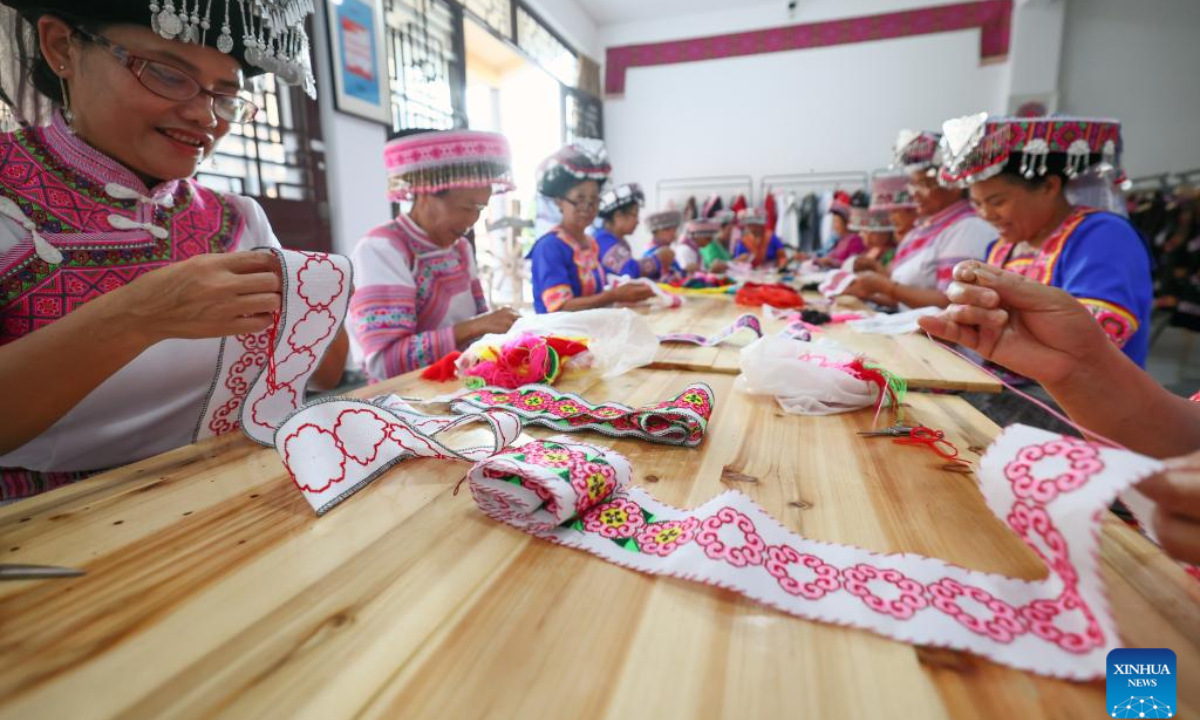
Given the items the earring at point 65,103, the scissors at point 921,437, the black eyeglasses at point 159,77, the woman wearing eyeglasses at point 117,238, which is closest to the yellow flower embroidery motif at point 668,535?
the scissors at point 921,437

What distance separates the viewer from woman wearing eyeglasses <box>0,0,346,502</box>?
83 centimetres

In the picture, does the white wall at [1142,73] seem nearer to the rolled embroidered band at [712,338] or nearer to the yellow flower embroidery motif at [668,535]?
the rolled embroidered band at [712,338]

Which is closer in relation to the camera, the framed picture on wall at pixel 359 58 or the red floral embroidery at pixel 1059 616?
the red floral embroidery at pixel 1059 616

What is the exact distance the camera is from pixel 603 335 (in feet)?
5.45

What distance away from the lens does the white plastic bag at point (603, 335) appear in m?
1.55

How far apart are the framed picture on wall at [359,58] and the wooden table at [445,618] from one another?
11.3ft

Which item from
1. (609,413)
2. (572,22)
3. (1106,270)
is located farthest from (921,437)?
(572,22)

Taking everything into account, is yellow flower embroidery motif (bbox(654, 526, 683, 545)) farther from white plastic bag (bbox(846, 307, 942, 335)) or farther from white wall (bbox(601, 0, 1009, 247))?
white wall (bbox(601, 0, 1009, 247))

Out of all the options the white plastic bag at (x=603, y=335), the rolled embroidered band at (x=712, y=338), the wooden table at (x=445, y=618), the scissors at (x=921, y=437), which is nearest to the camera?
the wooden table at (x=445, y=618)

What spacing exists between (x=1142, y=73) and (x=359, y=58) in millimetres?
8789

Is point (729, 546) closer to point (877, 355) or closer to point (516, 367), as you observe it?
point (516, 367)

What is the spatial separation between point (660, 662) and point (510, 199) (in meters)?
6.16

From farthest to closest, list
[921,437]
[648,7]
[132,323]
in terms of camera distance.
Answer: [648,7], [921,437], [132,323]

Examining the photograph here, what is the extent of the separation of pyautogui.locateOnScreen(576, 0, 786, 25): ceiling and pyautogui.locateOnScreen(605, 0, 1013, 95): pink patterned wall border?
35 cm
